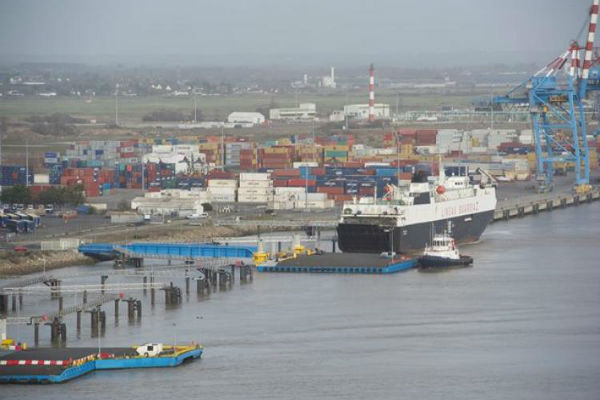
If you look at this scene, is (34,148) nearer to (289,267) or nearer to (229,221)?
(229,221)

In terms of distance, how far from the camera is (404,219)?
24.2 meters

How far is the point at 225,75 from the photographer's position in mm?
119875

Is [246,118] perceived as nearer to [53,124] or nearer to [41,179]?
[53,124]

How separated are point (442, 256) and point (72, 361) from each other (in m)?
8.89

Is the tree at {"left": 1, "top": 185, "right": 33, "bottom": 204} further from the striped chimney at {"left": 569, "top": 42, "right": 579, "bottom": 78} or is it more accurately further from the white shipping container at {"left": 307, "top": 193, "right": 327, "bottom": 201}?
the striped chimney at {"left": 569, "top": 42, "right": 579, "bottom": 78}

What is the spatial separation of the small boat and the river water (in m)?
0.30

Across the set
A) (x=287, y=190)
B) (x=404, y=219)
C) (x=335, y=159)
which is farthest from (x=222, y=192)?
(x=404, y=219)

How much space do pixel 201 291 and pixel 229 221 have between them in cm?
822

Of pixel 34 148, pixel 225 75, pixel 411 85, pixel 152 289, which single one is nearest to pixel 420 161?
pixel 34 148

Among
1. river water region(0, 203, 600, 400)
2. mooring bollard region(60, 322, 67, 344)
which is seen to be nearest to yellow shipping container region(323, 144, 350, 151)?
river water region(0, 203, 600, 400)

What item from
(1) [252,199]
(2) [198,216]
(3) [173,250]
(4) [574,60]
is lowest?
(3) [173,250]

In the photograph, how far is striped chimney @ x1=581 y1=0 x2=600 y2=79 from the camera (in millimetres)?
35938

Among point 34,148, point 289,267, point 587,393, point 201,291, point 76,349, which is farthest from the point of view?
point 34,148

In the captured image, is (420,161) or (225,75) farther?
(225,75)
